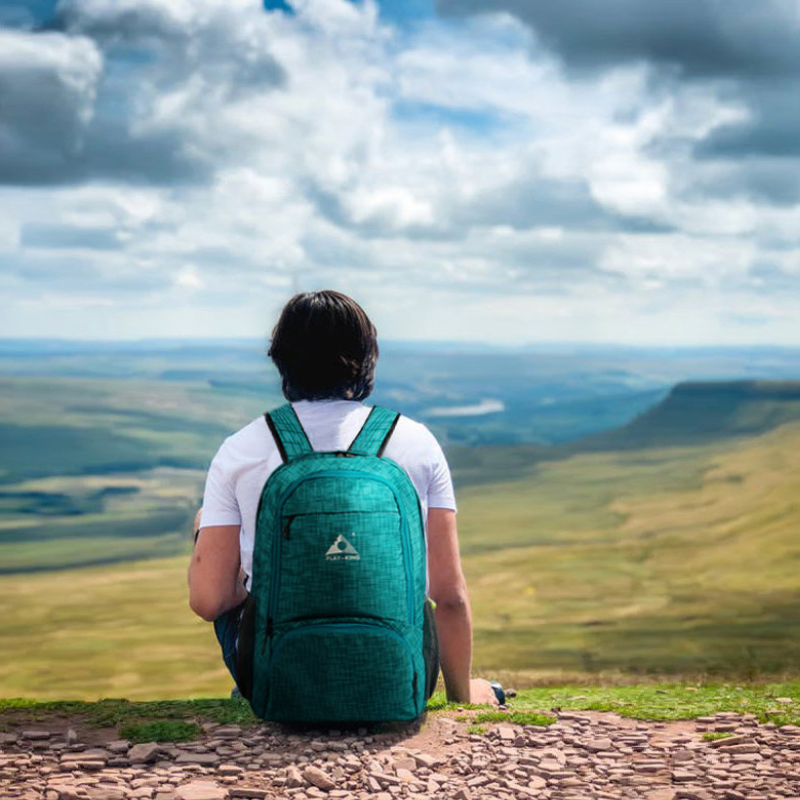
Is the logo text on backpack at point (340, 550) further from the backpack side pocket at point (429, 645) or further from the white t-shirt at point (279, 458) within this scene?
the backpack side pocket at point (429, 645)

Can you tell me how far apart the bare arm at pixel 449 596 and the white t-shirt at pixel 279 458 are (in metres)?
0.14

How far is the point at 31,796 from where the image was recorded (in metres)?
5.34

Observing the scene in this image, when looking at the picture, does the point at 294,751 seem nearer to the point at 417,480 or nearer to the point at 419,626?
the point at 419,626

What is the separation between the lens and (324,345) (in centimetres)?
572

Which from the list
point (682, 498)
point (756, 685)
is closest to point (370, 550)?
point (756, 685)

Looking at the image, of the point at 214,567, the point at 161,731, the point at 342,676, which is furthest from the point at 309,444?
the point at 161,731

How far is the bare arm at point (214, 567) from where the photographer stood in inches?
225

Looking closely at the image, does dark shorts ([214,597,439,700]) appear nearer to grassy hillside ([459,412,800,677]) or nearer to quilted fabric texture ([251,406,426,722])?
quilted fabric texture ([251,406,426,722])

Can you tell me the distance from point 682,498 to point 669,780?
17941cm

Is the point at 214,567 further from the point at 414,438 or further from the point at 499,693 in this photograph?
the point at 499,693

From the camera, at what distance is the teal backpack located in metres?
5.41

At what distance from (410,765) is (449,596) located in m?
0.99

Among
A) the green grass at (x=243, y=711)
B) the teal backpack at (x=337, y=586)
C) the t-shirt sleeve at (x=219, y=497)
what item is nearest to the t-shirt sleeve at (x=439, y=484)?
the teal backpack at (x=337, y=586)

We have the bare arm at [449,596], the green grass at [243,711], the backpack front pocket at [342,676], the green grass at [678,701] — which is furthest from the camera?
the green grass at [678,701]
